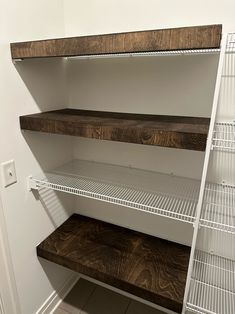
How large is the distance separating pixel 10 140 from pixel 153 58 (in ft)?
2.69

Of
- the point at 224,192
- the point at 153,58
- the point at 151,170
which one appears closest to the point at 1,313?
the point at 151,170

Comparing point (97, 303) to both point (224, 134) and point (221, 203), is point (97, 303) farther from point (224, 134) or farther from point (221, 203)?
point (224, 134)

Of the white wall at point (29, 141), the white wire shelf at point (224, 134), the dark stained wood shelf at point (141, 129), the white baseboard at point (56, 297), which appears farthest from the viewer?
the white baseboard at point (56, 297)

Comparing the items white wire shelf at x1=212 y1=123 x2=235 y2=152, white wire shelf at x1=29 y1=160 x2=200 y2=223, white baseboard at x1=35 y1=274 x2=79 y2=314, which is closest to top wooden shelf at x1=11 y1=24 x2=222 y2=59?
white wire shelf at x1=212 y1=123 x2=235 y2=152

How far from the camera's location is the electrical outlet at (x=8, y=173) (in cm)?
107

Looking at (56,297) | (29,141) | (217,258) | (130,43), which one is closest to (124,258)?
(217,258)

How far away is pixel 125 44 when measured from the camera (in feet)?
2.69

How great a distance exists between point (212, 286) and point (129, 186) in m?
0.62

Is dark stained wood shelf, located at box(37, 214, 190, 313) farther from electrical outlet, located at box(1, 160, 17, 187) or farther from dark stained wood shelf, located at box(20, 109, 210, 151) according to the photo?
dark stained wood shelf, located at box(20, 109, 210, 151)

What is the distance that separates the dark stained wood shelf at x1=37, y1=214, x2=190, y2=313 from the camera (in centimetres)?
108

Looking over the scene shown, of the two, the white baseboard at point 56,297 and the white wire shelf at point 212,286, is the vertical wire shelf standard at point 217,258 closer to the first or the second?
the white wire shelf at point 212,286

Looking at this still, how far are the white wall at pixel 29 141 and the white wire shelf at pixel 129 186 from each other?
0.12 meters

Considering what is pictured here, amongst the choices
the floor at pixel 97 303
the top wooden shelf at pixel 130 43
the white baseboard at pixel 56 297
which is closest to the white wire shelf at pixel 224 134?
the top wooden shelf at pixel 130 43

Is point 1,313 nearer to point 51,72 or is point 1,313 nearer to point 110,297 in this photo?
point 110,297
